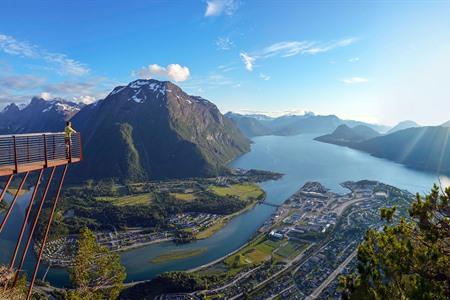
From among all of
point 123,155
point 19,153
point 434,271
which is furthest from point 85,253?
point 123,155

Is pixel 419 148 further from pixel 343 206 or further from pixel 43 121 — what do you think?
pixel 43 121

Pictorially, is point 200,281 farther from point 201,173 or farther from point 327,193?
point 201,173

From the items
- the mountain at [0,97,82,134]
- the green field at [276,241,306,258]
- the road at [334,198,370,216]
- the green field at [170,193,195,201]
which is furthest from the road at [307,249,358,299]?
the mountain at [0,97,82,134]

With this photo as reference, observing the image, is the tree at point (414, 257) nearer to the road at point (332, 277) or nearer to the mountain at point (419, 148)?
the road at point (332, 277)

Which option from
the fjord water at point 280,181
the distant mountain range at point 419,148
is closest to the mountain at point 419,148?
the distant mountain range at point 419,148

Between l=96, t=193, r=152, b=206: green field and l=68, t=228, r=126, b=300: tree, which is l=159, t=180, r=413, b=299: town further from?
l=96, t=193, r=152, b=206: green field
